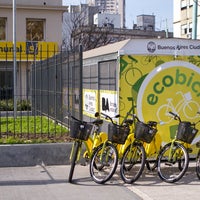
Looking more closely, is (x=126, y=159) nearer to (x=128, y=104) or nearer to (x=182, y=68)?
(x=128, y=104)

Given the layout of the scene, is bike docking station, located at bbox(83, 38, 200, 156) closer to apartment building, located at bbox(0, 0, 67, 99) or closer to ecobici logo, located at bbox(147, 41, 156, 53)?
ecobici logo, located at bbox(147, 41, 156, 53)

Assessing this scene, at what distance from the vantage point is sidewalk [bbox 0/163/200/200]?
21.2 feet

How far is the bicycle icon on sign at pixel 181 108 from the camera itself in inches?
339

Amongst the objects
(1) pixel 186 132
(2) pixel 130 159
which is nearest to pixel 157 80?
(1) pixel 186 132

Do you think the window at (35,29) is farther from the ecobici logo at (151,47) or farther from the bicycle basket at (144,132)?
the bicycle basket at (144,132)

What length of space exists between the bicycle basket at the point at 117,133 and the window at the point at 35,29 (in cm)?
2371

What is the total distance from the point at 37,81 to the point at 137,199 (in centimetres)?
1071

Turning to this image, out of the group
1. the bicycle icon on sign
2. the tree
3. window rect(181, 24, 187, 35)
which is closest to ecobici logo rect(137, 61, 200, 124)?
the bicycle icon on sign

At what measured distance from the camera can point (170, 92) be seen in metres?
8.59

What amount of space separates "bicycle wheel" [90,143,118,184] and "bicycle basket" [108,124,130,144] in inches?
4.7

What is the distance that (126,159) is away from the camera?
7.53 m

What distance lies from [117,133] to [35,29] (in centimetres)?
2426

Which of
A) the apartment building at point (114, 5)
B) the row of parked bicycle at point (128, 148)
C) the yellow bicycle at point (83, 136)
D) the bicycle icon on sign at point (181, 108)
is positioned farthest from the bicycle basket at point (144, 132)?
the apartment building at point (114, 5)

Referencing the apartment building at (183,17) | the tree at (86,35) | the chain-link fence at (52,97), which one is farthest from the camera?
the apartment building at (183,17)
